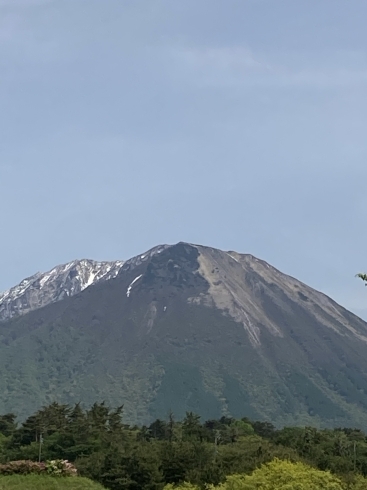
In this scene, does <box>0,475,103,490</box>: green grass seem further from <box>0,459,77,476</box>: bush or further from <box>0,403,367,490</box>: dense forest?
<box>0,403,367,490</box>: dense forest

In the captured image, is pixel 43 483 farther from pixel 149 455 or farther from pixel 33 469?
pixel 149 455

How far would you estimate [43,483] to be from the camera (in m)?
33.2

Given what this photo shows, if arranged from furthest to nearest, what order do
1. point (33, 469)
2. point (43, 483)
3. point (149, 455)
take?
point (149, 455) → point (33, 469) → point (43, 483)

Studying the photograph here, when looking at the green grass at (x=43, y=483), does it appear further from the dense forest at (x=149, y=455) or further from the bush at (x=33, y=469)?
the dense forest at (x=149, y=455)

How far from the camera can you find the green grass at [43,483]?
32.5m

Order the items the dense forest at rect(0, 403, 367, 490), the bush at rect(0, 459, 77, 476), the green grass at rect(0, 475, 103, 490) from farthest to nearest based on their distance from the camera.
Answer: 1. the dense forest at rect(0, 403, 367, 490)
2. the bush at rect(0, 459, 77, 476)
3. the green grass at rect(0, 475, 103, 490)

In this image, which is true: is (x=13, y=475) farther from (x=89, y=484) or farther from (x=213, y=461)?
(x=213, y=461)

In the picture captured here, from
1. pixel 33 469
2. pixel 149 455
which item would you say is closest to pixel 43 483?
pixel 33 469

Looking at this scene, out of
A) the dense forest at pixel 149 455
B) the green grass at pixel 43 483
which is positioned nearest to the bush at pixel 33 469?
the green grass at pixel 43 483

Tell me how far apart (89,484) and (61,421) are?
29.2 meters

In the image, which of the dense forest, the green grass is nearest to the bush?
the green grass

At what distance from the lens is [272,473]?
32250 mm

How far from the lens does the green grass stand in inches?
1281

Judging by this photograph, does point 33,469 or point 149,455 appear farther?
point 149,455
